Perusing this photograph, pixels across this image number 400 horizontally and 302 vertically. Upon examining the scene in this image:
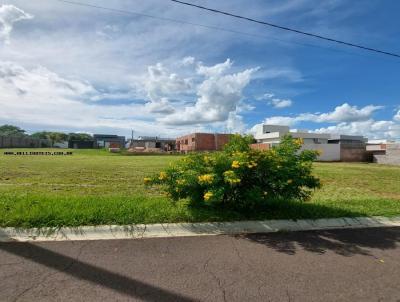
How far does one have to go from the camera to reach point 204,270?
3.93 metres

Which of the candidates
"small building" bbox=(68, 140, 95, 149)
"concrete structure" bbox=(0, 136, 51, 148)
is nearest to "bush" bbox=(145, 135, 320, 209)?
"concrete structure" bbox=(0, 136, 51, 148)

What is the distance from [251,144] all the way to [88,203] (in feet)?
11.7

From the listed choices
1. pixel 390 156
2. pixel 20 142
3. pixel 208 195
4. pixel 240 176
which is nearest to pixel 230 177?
pixel 240 176

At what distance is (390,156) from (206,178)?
138 ft

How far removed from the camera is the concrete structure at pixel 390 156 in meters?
38.7

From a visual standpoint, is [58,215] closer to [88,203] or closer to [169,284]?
[88,203]

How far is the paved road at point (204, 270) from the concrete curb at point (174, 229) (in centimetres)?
28

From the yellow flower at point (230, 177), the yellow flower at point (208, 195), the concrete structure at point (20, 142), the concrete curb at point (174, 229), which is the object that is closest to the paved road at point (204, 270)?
the concrete curb at point (174, 229)

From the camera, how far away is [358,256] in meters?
4.57

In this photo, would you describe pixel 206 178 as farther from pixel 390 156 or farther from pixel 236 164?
pixel 390 156

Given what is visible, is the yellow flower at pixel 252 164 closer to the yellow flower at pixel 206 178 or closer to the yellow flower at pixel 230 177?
the yellow flower at pixel 230 177

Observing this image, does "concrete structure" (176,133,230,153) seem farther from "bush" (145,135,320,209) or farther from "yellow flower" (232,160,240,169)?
"yellow flower" (232,160,240,169)

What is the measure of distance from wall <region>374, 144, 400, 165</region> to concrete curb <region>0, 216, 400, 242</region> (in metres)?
37.9

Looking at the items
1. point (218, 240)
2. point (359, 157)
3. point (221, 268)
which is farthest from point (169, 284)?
point (359, 157)
